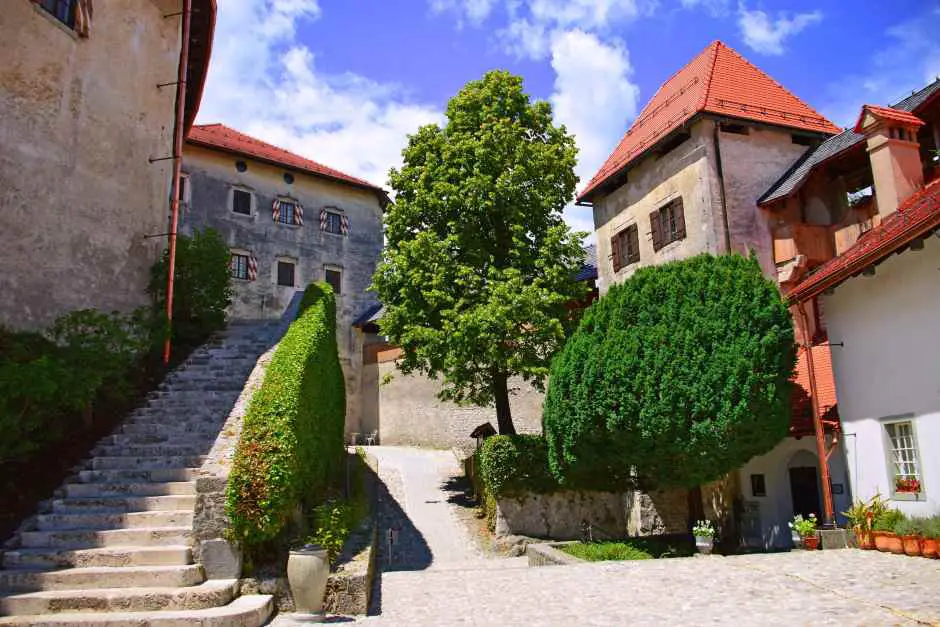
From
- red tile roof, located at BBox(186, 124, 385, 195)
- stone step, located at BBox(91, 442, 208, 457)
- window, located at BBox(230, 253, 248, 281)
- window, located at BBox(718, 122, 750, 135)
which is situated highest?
red tile roof, located at BBox(186, 124, 385, 195)

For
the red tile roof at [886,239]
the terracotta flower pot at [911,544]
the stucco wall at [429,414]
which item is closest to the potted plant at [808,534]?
the terracotta flower pot at [911,544]

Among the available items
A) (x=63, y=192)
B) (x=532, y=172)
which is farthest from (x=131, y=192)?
(x=532, y=172)

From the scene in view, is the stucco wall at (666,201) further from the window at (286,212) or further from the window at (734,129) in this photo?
the window at (286,212)

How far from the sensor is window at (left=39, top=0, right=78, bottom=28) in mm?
13008

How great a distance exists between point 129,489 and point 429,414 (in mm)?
19441

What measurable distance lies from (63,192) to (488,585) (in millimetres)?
10365

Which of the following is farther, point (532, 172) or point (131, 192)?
point (532, 172)

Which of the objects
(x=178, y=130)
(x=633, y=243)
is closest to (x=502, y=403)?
(x=633, y=243)

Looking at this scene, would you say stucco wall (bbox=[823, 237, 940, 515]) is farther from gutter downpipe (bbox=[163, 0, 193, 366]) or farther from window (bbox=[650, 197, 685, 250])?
gutter downpipe (bbox=[163, 0, 193, 366])

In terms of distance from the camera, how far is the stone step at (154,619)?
6930 millimetres

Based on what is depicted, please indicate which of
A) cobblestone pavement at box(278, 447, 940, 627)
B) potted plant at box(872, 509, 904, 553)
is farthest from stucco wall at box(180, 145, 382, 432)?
potted plant at box(872, 509, 904, 553)

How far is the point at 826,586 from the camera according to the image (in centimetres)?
882

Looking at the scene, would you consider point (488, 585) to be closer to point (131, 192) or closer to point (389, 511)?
point (389, 511)

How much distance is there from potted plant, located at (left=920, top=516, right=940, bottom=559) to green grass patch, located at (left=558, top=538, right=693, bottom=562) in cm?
469
